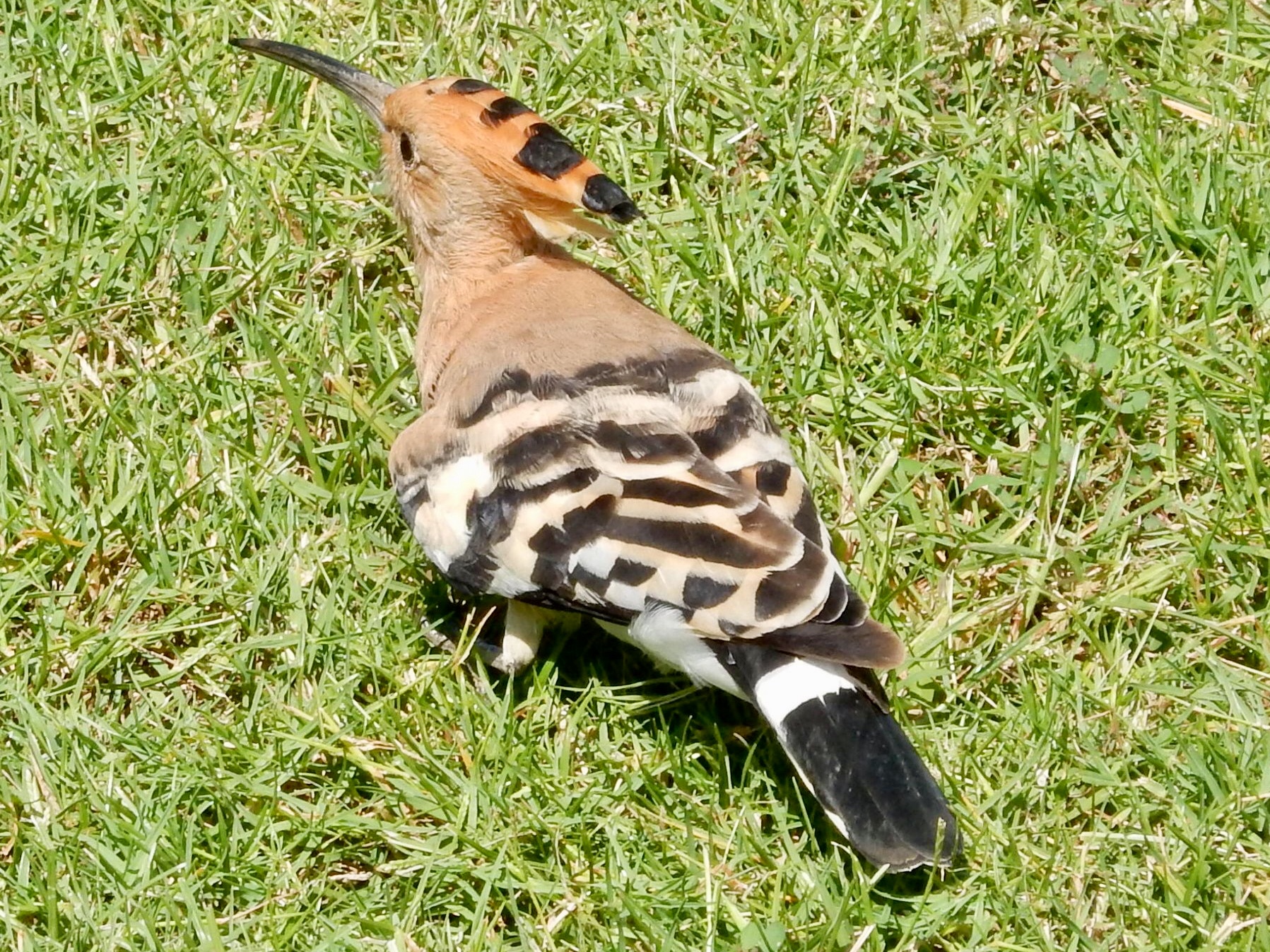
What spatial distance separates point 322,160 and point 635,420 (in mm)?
1410

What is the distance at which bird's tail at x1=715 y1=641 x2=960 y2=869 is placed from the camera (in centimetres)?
299

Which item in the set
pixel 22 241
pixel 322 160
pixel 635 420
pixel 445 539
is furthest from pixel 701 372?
pixel 22 241

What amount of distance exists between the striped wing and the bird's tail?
106mm

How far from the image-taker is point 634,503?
3234 mm

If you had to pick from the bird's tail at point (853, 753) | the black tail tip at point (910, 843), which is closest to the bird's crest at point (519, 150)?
the bird's tail at point (853, 753)

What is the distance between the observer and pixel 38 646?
3.48 meters

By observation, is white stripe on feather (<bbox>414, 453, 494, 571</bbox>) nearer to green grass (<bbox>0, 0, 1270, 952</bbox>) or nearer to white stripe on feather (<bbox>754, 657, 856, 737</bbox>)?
green grass (<bbox>0, 0, 1270, 952</bbox>)

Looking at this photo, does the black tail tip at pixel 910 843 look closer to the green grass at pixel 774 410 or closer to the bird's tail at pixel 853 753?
the bird's tail at pixel 853 753

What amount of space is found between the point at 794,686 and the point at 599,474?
54 cm

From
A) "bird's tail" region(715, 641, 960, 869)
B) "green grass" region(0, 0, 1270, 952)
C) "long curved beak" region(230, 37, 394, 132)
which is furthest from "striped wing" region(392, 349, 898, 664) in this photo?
"long curved beak" region(230, 37, 394, 132)

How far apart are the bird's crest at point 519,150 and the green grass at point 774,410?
401 mm

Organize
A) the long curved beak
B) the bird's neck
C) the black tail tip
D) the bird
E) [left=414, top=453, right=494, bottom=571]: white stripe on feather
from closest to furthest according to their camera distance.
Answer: the black tail tip
the bird
[left=414, top=453, right=494, bottom=571]: white stripe on feather
the bird's neck
the long curved beak

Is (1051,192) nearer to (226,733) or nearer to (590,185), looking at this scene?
(590,185)

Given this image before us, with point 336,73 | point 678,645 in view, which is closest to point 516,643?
point 678,645
